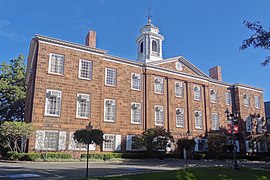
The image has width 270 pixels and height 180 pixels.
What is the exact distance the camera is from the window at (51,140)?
24.1m

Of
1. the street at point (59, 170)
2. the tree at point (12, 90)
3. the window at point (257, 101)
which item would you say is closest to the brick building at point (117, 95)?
the window at point (257, 101)

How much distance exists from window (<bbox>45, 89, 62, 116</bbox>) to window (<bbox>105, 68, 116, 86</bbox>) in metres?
5.51

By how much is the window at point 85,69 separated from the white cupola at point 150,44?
9.71 meters

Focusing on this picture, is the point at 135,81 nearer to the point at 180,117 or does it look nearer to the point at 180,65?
the point at 180,117

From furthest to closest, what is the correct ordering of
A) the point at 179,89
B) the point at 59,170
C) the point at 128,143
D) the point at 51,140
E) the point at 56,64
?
the point at 179,89 < the point at 128,143 < the point at 56,64 < the point at 51,140 < the point at 59,170

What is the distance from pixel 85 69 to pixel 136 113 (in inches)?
285

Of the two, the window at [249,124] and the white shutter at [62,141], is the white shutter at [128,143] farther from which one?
the window at [249,124]

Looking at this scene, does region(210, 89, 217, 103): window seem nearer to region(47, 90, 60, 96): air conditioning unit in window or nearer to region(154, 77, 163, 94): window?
region(154, 77, 163, 94): window

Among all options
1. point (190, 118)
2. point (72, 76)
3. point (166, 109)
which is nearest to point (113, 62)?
point (72, 76)

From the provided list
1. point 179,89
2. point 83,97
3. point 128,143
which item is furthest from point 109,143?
point 179,89

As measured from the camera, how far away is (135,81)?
31062 millimetres

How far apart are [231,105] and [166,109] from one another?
1275 cm

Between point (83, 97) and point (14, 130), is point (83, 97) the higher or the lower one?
the higher one

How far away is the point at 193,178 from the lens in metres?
14.0
